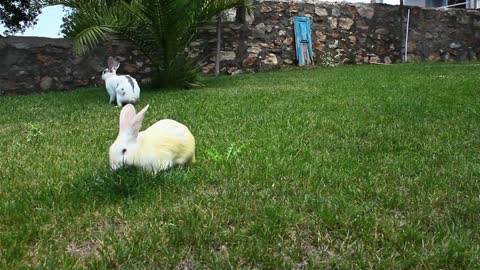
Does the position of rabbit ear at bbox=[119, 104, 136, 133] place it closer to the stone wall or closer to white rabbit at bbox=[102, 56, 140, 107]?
white rabbit at bbox=[102, 56, 140, 107]

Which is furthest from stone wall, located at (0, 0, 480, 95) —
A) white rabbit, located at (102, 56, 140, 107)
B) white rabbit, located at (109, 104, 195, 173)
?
white rabbit, located at (109, 104, 195, 173)

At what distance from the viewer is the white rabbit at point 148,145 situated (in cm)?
221

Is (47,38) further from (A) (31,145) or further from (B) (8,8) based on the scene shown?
(B) (8,8)

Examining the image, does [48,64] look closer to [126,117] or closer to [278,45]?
[278,45]

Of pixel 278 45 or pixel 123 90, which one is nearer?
pixel 123 90

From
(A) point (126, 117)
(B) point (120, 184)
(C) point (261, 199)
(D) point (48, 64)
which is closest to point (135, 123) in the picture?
(A) point (126, 117)

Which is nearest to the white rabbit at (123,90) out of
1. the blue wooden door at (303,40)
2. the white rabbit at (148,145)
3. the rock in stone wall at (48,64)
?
the rock in stone wall at (48,64)

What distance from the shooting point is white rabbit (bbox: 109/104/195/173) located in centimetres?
221

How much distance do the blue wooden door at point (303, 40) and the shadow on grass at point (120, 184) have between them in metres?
9.32

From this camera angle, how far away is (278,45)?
435 inches

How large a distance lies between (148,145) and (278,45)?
9.11 meters

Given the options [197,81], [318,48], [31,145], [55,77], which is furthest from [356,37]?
[31,145]

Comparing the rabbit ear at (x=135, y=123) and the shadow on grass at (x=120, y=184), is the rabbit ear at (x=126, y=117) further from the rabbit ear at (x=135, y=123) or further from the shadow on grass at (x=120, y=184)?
the shadow on grass at (x=120, y=184)

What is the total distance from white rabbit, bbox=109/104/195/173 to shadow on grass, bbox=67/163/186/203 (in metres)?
0.04
